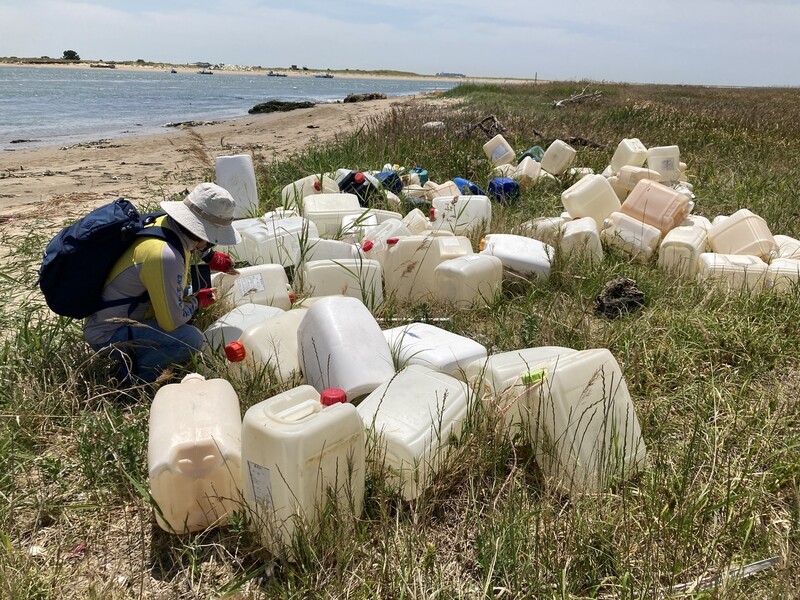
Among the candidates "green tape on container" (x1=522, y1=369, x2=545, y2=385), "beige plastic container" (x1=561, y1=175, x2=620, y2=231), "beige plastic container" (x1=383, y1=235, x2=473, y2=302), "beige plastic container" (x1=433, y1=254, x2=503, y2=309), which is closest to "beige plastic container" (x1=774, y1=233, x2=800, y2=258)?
"beige plastic container" (x1=561, y1=175, x2=620, y2=231)

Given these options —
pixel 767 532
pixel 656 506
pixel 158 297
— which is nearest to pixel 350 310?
pixel 158 297

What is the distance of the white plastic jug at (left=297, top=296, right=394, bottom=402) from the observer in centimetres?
213

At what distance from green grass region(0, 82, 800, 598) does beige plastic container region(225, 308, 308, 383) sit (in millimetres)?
74

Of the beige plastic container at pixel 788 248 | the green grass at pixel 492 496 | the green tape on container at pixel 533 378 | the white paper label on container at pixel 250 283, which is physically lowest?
the green grass at pixel 492 496

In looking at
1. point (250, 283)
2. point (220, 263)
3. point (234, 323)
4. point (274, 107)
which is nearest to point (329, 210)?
point (250, 283)

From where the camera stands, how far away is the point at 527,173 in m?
5.63

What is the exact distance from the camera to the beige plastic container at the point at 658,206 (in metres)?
3.96

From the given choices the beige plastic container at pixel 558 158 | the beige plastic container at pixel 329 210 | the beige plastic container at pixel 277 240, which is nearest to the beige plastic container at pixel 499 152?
the beige plastic container at pixel 558 158

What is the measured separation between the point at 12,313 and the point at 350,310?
1.94m

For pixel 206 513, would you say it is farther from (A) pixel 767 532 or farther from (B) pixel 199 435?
(A) pixel 767 532

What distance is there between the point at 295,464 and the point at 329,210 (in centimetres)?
271

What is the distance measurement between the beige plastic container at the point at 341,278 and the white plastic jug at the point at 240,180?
1494 mm

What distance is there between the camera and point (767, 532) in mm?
1540

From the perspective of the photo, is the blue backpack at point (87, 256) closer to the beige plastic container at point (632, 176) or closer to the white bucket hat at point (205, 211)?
the white bucket hat at point (205, 211)
